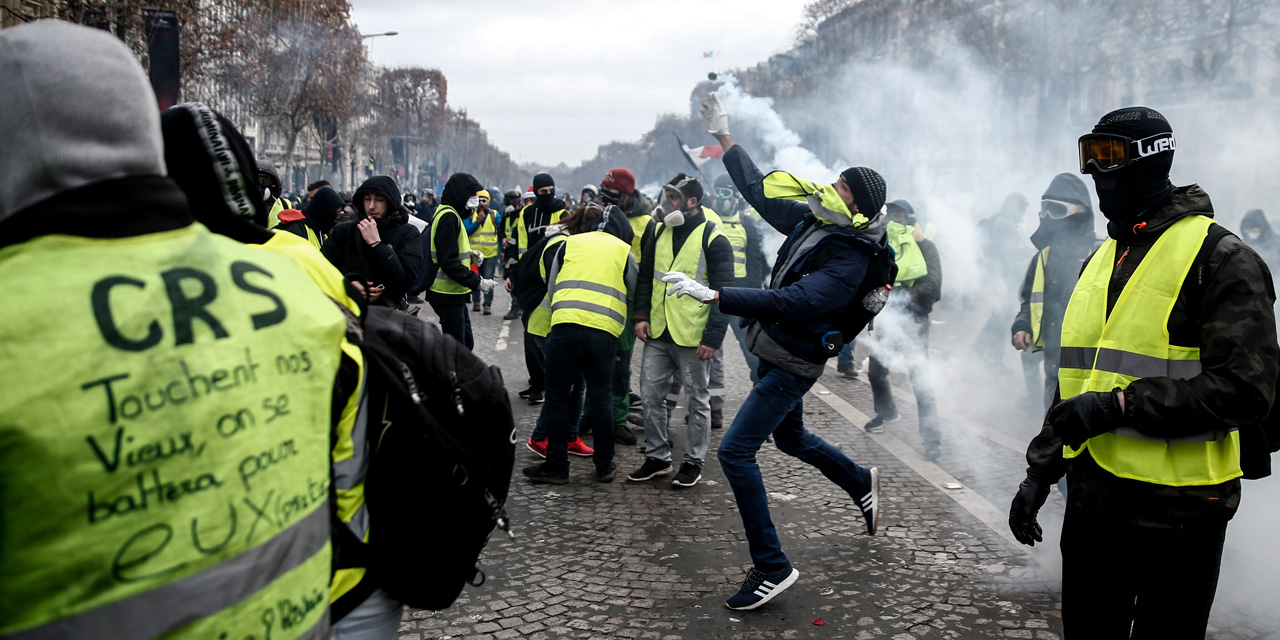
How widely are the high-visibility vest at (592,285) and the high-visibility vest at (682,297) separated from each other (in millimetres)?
325

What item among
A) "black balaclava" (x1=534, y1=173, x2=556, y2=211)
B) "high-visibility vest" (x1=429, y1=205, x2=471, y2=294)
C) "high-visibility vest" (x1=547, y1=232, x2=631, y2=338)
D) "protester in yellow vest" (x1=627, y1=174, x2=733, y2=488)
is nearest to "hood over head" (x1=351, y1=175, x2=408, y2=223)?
"high-visibility vest" (x1=429, y1=205, x2=471, y2=294)

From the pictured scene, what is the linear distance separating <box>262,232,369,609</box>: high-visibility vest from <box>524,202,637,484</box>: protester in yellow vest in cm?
362

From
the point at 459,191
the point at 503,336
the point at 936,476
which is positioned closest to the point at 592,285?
the point at 936,476

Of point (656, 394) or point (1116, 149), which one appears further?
point (656, 394)

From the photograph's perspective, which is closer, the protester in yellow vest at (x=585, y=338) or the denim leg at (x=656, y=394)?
the protester in yellow vest at (x=585, y=338)

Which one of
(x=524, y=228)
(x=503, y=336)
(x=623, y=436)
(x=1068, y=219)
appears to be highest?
(x=1068, y=219)

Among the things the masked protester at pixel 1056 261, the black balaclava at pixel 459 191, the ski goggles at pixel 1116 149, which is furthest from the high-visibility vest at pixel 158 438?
the black balaclava at pixel 459 191

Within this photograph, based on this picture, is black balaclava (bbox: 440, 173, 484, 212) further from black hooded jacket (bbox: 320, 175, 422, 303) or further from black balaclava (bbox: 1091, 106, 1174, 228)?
black balaclava (bbox: 1091, 106, 1174, 228)

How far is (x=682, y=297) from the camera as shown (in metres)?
5.83

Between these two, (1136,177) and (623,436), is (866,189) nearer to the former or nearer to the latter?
(1136,177)

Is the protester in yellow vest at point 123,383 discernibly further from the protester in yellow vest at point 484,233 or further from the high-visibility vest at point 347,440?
the protester in yellow vest at point 484,233

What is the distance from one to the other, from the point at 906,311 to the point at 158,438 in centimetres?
678

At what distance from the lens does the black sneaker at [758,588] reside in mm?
3795

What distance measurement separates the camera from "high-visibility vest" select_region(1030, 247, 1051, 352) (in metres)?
5.84
